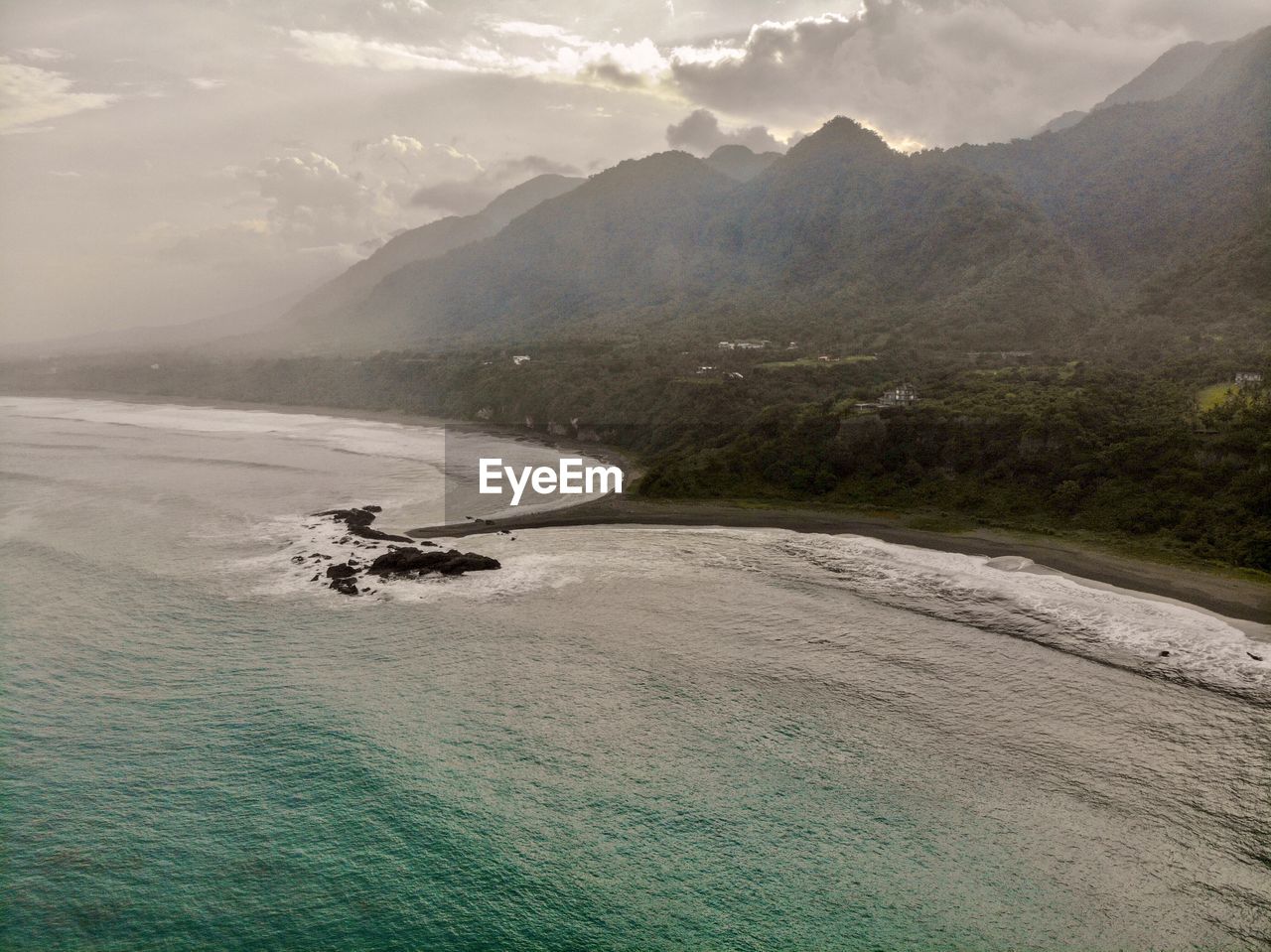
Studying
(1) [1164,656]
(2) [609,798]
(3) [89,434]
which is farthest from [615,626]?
(3) [89,434]

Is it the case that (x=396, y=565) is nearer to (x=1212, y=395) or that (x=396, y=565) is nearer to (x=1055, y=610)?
(x=1055, y=610)

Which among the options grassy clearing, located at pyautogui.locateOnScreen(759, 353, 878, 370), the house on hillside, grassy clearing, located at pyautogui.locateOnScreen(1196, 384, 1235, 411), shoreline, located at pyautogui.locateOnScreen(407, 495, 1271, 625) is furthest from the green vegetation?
shoreline, located at pyautogui.locateOnScreen(407, 495, 1271, 625)

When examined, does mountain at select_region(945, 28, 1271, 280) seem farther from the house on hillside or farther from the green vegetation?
the house on hillside

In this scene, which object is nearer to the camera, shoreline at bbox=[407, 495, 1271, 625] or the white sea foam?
shoreline at bbox=[407, 495, 1271, 625]

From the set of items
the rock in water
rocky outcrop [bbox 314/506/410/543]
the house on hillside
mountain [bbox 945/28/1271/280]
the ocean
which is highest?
mountain [bbox 945/28/1271/280]

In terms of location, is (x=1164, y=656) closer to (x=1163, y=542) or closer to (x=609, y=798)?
(x=1163, y=542)
